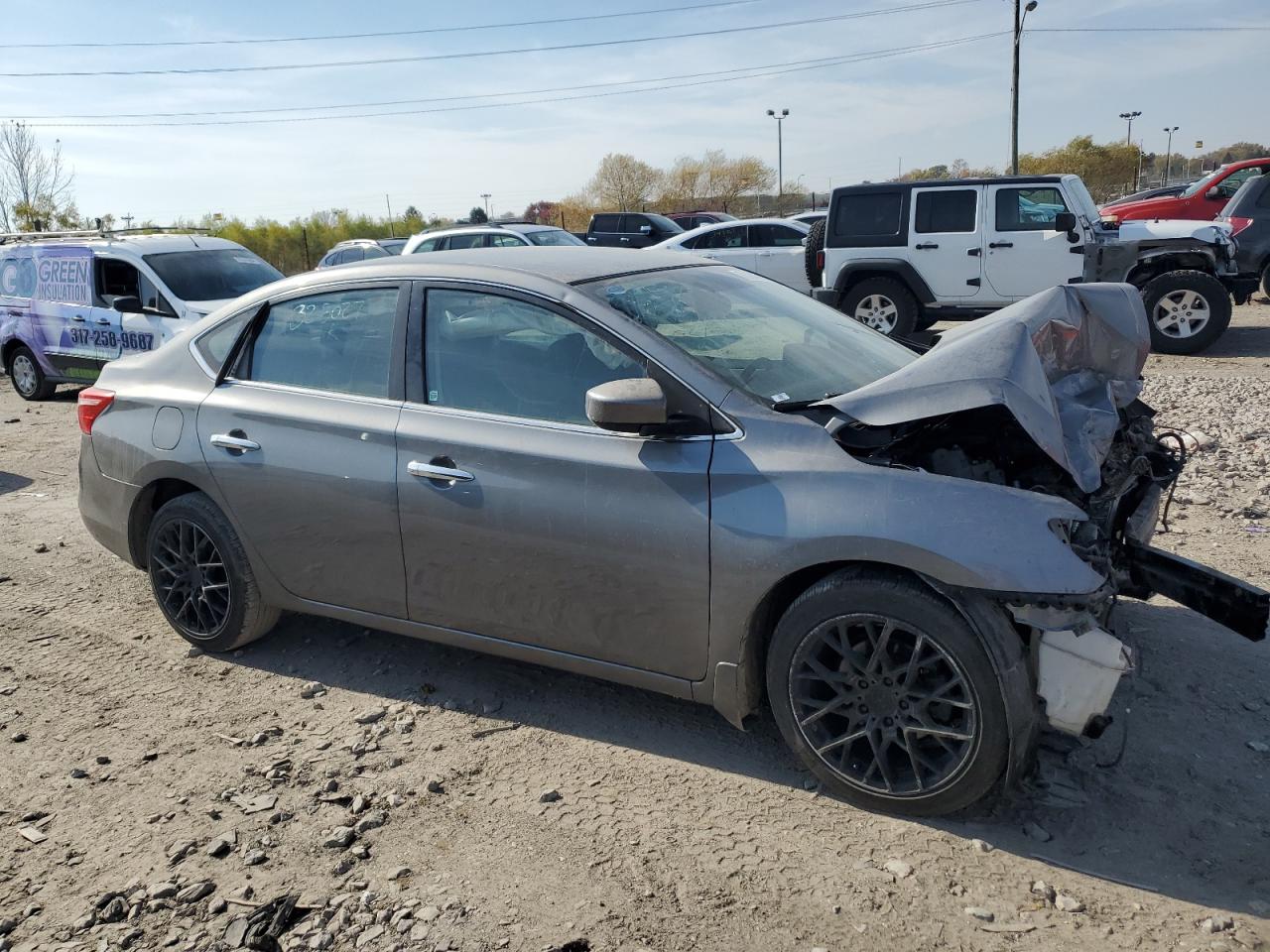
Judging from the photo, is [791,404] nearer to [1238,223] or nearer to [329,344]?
[329,344]

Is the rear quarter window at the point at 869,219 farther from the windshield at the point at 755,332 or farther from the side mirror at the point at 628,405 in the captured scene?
the side mirror at the point at 628,405

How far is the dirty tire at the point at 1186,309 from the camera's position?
11.3m

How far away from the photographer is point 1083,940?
258cm

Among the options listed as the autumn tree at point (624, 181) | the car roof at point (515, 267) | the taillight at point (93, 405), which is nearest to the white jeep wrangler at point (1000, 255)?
the car roof at point (515, 267)

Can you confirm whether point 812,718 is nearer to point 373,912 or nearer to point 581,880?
point 581,880

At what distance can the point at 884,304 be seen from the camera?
12719 mm

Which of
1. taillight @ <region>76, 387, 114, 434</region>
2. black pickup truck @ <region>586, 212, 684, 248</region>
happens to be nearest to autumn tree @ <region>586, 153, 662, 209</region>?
black pickup truck @ <region>586, 212, 684, 248</region>

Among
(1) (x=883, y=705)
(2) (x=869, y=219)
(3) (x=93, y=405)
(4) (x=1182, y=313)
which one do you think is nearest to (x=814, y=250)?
(2) (x=869, y=219)

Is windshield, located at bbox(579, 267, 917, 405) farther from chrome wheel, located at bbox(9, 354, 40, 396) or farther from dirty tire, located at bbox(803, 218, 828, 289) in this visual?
chrome wheel, located at bbox(9, 354, 40, 396)

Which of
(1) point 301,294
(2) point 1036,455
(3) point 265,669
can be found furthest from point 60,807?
(2) point 1036,455

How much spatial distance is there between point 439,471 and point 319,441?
63cm

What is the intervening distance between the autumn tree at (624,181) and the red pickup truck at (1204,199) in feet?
135

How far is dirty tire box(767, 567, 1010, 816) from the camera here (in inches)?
114

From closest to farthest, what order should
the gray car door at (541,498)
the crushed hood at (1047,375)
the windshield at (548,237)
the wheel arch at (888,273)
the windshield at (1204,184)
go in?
the crushed hood at (1047,375) < the gray car door at (541,498) < the wheel arch at (888,273) < the windshield at (1204,184) < the windshield at (548,237)
